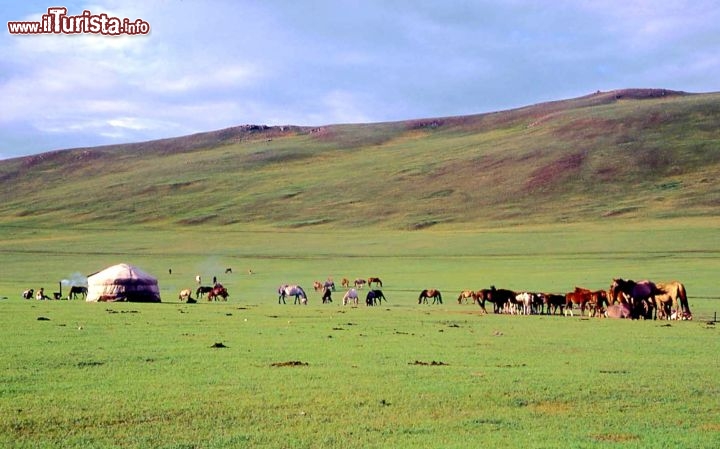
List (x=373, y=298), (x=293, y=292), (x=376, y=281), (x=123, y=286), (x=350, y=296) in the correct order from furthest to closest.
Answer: (x=376, y=281) < (x=293, y=292) < (x=350, y=296) < (x=373, y=298) < (x=123, y=286)

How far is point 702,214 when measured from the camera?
8644 centimetres

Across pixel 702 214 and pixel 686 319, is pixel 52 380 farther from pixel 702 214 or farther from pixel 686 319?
pixel 702 214

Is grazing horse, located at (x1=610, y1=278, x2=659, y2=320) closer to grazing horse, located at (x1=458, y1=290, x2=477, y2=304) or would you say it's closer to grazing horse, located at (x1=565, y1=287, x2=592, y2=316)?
grazing horse, located at (x1=565, y1=287, x2=592, y2=316)

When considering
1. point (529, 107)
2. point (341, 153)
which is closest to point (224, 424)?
point (341, 153)

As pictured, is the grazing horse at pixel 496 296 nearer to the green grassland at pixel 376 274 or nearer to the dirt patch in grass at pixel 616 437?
the green grassland at pixel 376 274

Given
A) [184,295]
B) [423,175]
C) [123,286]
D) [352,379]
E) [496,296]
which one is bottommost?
[352,379]

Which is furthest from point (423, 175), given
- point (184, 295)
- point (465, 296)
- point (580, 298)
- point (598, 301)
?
point (598, 301)

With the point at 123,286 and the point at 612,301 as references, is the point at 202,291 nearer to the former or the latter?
the point at 123,286

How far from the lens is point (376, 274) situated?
59.5 metres

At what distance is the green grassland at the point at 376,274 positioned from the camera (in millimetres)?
11656

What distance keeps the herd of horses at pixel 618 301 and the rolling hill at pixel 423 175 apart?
2224 inches

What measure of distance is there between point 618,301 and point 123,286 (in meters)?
21.2

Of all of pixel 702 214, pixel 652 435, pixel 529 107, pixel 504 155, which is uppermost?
pixel 529 107

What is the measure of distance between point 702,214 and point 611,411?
80.1m
